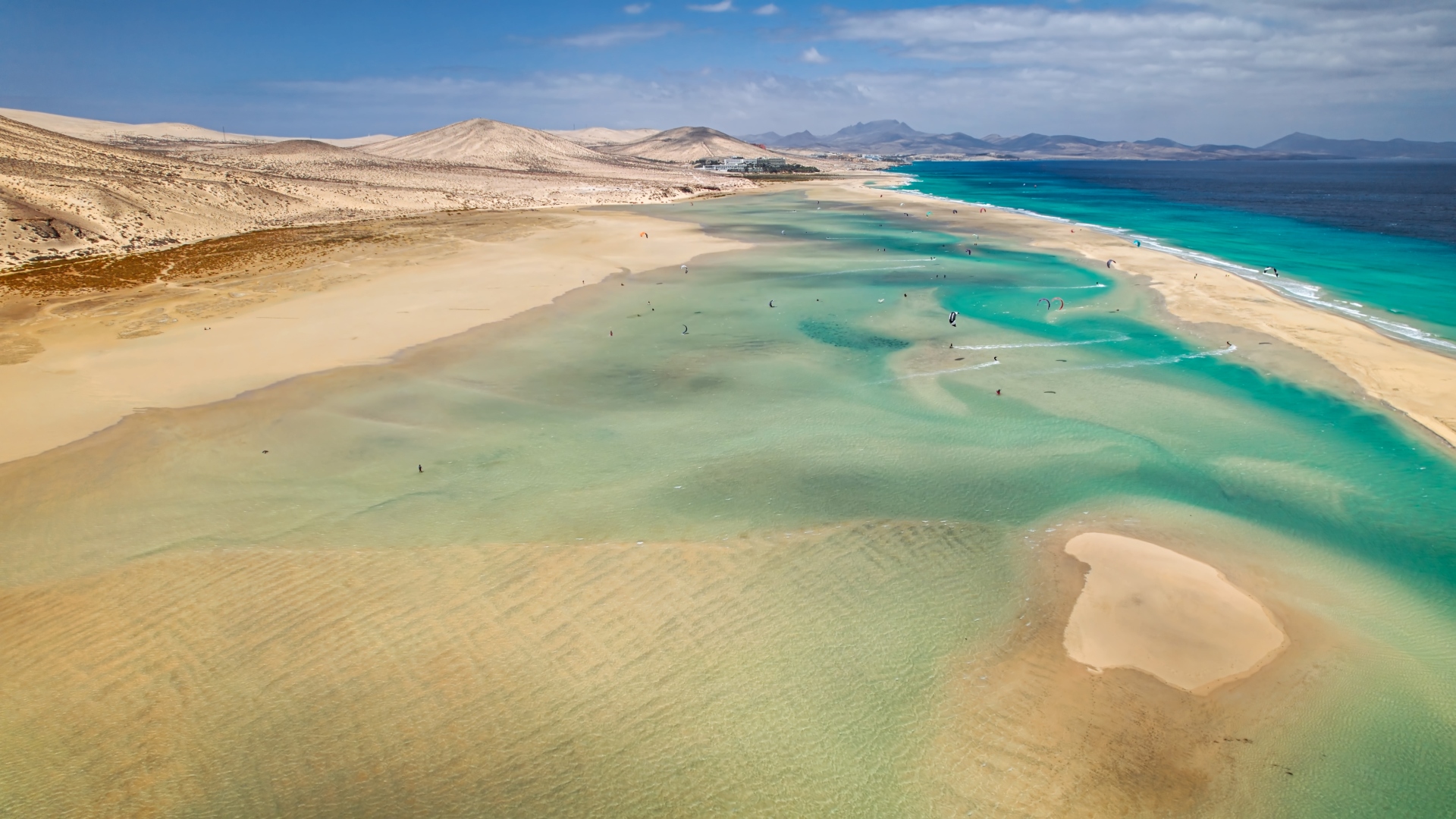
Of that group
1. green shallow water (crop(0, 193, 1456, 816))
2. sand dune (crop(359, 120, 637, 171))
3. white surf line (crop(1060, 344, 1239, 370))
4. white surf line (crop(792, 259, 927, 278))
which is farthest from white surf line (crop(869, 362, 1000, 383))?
sand dune (crop(359, 120, 637, 171))

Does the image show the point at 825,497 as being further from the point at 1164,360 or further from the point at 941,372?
the point at 1164,360

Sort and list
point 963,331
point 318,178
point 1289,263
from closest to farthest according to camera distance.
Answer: point 963,331
point 1289,263
point 318,178

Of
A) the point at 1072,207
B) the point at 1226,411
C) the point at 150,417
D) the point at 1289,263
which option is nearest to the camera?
the point at 150,417

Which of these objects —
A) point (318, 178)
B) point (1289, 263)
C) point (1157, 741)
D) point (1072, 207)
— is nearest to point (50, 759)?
point (1157, 741)

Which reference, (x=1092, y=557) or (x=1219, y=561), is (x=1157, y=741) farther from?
(x=1219, y=561)

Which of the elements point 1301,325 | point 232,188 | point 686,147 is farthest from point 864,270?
point 686,147

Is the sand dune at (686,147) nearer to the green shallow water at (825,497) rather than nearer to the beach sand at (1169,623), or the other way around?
the green shallow water at (825,497)

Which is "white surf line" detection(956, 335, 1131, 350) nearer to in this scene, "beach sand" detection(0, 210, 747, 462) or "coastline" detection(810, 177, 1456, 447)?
"coastline" detection(810, 177, 1456, 447)

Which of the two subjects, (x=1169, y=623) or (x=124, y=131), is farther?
(x=124, y=131)
